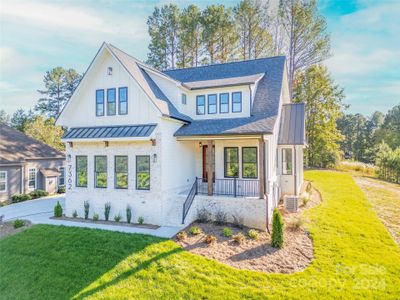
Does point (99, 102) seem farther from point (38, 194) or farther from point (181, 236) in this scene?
point (38, 194)

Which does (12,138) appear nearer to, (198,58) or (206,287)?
(198,58)

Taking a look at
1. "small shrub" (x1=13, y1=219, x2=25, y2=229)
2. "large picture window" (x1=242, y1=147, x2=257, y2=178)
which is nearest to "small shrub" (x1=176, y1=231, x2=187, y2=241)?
"large picture window" (x1=242, y1=147, x2=257, y2=178)

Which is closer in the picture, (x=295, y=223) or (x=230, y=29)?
(x=295, y=223)

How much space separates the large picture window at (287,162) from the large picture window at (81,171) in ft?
39.4

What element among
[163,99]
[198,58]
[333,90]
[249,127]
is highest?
[198,58]

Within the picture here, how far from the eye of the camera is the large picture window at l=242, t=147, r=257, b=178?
13078 mm

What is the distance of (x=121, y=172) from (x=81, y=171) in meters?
2.64

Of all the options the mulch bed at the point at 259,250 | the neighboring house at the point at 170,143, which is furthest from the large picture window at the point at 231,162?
the mulch bed at the point at 259,250

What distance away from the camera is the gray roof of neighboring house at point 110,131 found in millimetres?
11711

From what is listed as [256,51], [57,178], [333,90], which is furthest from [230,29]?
[57,178]

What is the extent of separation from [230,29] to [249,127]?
22395 mm

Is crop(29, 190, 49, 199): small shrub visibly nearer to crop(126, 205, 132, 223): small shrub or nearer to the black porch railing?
crop(126, 205, 132, 223): small shrub

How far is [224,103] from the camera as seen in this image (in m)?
14.0

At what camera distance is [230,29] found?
29.4 m
